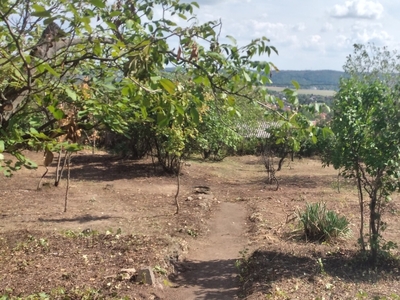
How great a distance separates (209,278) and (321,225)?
7.75 feet

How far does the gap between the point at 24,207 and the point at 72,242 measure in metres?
3.77

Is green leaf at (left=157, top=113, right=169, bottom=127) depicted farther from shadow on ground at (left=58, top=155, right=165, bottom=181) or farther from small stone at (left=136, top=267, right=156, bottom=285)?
shadow on ground at (left=58, top=155, right=165, bottom=181)

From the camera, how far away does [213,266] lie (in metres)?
7.62

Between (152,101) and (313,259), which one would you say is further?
(313,259)

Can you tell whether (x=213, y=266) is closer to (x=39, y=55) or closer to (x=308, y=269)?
(x=308, y=269)

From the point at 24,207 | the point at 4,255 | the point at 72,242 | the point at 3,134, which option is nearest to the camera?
the point at 3,134

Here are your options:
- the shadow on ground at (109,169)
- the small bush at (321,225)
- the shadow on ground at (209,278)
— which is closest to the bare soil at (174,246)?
the shadow on ground at (209,278)

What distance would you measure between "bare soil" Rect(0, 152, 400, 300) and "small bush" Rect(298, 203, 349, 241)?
9.2 inches

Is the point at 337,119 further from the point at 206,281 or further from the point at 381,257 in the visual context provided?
the point at 206,281

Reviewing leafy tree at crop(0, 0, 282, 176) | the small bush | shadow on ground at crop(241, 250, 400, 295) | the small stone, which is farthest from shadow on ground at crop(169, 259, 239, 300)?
leafy tree at crop(0, 0, 282, 176)

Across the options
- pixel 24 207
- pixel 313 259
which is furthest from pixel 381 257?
pixel 24 207

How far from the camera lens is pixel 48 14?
2.14m

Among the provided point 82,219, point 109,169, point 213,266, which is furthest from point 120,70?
point 109,169

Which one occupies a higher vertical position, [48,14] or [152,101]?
[48,14]
